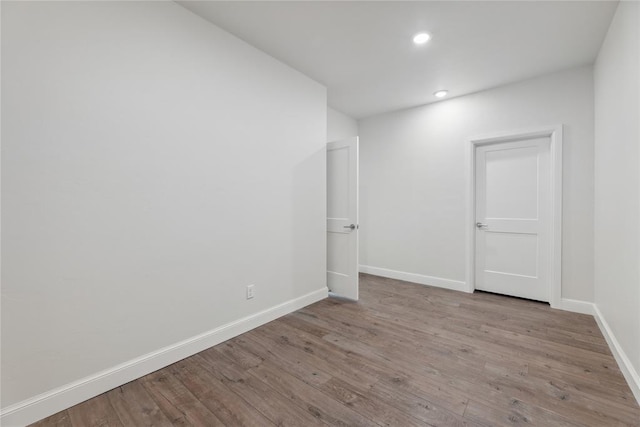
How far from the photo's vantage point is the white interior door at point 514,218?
3312 millimetres

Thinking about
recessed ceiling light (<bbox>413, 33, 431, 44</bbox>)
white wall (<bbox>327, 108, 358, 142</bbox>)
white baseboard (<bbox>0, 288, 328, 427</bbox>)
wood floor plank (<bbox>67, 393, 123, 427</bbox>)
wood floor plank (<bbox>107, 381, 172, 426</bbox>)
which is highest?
recessed ceiling light (<bbox>413, 33, 431, 44</bbox>)

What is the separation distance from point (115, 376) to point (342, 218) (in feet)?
8.43

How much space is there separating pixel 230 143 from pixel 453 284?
3406mm

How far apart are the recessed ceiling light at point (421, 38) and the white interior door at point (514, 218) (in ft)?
6.04

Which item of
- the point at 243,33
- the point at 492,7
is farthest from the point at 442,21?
the point at 243,33

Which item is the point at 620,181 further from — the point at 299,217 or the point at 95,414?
the point at 95,414

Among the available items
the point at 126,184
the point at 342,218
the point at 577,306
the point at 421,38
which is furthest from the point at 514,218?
the point at 126,184

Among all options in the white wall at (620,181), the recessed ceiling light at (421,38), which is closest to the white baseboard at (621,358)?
the white wall at (620,181)

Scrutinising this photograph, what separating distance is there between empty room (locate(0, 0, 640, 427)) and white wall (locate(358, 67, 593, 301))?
1.2 inches

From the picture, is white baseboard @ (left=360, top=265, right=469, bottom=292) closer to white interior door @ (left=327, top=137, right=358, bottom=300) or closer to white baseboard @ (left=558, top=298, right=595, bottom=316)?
white baseboard @ (left=558, top=298, right=595, bottom=316)

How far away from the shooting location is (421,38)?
2512 mm

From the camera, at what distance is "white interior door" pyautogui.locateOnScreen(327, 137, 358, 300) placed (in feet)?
11.2

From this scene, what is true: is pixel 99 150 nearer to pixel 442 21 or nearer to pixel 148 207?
pixel 148 207

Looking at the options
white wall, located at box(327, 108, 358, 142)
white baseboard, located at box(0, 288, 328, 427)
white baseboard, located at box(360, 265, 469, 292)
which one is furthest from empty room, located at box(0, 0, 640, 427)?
white wall, located at box(327, 108, 358, 142)
